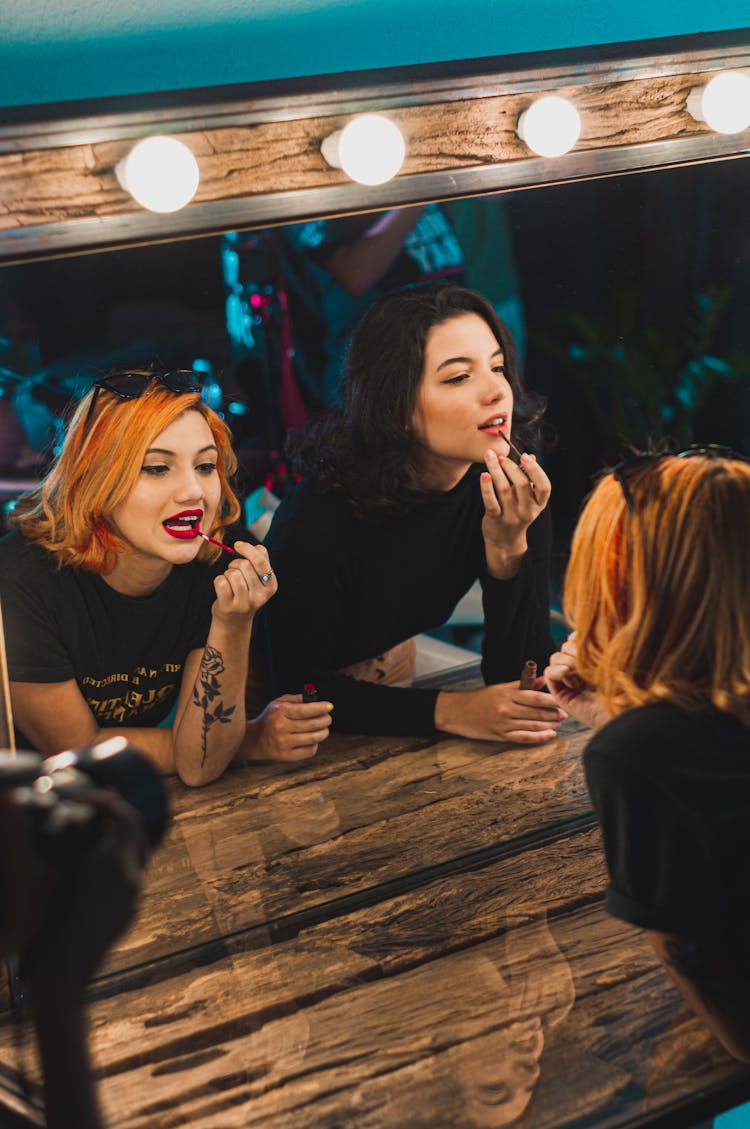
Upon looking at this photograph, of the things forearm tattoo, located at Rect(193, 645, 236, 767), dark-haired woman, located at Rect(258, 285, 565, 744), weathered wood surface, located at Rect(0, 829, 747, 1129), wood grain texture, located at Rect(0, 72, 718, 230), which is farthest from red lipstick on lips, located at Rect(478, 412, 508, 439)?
weathered wood surface, located at Rect(0, 829, 747, 1129)

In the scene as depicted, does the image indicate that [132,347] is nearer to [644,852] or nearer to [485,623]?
[485,623]

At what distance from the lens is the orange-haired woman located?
1.04m

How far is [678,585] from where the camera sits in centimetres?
82

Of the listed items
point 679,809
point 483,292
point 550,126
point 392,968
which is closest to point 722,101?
point 550,126

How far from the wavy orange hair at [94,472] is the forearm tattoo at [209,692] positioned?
0.51 feet

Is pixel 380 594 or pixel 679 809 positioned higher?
pixel 380 594

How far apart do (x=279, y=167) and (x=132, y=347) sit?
21 cm

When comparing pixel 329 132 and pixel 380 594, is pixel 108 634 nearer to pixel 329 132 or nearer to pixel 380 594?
pixel 380 594

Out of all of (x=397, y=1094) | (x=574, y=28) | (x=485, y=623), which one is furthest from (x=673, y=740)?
(x=574, y=28)

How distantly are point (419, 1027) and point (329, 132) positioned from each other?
31.0 inches

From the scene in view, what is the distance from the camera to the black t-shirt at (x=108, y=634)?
105 cm

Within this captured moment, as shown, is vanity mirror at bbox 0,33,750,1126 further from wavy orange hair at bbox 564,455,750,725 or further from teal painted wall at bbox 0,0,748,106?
wavy orange hair at bbox 564,455,750,725

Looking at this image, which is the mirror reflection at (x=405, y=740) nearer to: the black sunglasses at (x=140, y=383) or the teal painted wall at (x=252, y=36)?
the black sunglasses at (x=140, y=383)

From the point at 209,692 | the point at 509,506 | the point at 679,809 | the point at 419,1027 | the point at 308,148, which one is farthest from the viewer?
the point at 509,506
